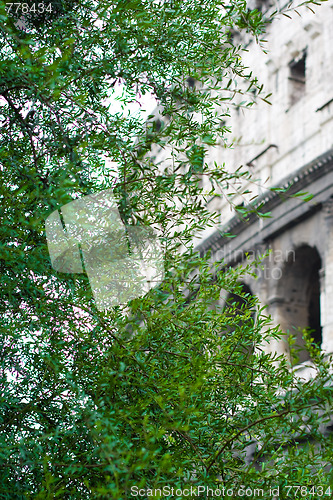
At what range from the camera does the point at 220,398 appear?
4.33 meters

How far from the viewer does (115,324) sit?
4.05 metres

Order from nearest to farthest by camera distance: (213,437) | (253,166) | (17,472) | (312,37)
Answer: (17,472) → (213,437) → (312,37) → (253,166)

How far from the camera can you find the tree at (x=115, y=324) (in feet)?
11.7

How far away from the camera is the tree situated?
3553 millimetres

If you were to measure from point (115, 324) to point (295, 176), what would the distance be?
10.1 metres

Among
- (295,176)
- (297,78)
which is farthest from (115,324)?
(297,78)

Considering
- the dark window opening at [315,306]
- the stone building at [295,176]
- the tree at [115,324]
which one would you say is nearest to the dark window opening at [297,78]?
the stone building at [295,176]

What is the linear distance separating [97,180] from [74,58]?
0.84 m

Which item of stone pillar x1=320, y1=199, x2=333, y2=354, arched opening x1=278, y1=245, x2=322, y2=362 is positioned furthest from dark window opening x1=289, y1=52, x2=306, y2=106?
stone pillar x1=320, y1=199, x2=333, y2=354

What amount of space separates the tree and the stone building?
26.1 ft

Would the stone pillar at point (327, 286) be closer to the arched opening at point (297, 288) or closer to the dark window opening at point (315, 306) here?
the arched opening at point (297, 288)

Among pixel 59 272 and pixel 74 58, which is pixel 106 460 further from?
pixel 74 58

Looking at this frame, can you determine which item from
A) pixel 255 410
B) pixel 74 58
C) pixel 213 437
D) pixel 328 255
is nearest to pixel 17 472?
pixel 213 437

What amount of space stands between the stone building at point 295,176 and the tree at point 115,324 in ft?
26.1
